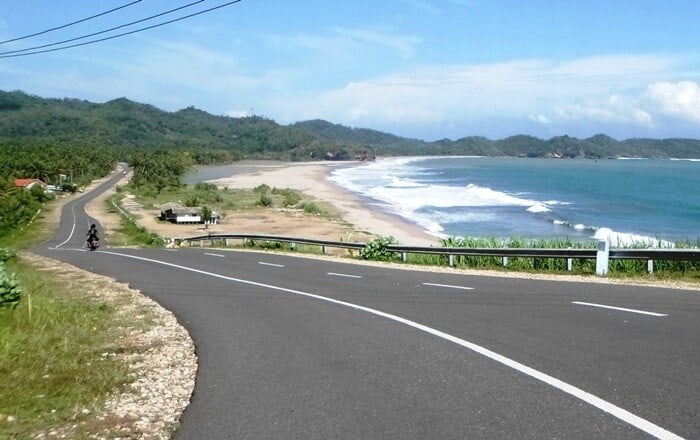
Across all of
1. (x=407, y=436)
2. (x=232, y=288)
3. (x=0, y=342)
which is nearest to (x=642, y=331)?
(x=407, y=436)

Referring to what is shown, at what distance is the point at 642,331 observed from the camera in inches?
362

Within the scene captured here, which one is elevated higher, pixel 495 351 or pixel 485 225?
pixel 495 351

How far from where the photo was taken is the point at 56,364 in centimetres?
793

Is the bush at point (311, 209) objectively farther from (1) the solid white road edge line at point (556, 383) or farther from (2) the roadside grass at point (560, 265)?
(1) the solid white road edge line at point (556, 383)

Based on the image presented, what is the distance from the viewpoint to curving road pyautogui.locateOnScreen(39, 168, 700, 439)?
227 inches

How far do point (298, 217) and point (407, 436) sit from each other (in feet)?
215

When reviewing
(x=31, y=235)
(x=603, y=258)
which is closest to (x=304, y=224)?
(x=31, y=235)

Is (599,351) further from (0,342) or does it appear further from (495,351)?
(0,342)

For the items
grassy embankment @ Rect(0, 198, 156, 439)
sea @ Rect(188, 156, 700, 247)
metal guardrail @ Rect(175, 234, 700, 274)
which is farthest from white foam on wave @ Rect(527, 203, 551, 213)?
grassy embankment @ Rect(0, 198, 156, 439)

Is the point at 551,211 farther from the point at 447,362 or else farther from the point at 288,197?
the point at 447,362

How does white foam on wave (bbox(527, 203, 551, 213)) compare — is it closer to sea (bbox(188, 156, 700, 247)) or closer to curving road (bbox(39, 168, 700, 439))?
sea (bbox(188, 156, 700, 247))

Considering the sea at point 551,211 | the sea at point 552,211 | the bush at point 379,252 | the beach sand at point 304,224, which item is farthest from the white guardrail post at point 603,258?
the beach sand at point 304,224

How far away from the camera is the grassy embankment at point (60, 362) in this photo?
5.96 meters

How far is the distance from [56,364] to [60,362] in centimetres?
9
